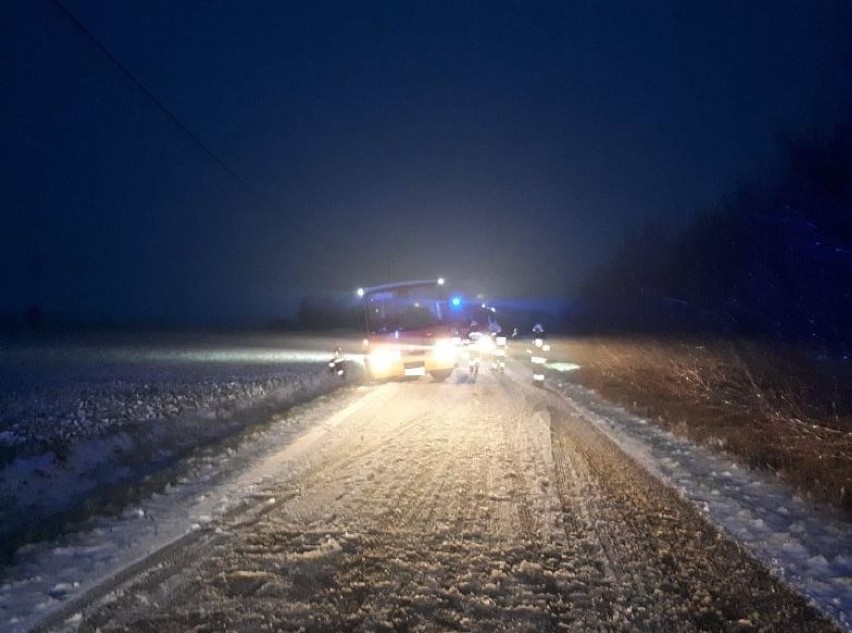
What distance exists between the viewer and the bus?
2870 centimetres

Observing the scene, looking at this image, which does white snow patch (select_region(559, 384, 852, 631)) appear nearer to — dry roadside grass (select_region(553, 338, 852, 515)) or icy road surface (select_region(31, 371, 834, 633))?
icy road surface (select_region(31, 371, 834, 633))

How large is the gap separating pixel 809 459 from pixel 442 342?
1759cm

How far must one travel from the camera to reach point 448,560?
741 centimetres

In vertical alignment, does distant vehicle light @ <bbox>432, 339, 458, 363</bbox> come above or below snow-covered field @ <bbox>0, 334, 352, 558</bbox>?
above

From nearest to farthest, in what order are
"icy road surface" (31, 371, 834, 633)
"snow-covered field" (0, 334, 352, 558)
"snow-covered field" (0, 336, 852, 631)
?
"icy road surface" (31, 371, 834, 633) → "snow-covered field" (0, 336, 852, 631) → "snow-covered field" (0, 334, 352, 558)

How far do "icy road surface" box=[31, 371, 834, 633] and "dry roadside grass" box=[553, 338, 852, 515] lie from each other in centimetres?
225

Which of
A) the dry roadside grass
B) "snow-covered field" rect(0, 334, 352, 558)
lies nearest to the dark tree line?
the dry roadside grass

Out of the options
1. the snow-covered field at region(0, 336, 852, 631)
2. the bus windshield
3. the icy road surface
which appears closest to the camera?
the icy road surface

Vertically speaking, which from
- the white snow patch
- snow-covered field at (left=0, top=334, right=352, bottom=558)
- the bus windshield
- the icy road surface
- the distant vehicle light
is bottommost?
the white snow patch

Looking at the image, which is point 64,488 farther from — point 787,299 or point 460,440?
point 787,299

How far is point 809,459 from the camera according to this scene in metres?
12.2

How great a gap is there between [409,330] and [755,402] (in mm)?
13735

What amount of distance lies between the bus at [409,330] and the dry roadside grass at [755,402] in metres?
5.35

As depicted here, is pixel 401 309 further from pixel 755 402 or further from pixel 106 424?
pixel 755 402
